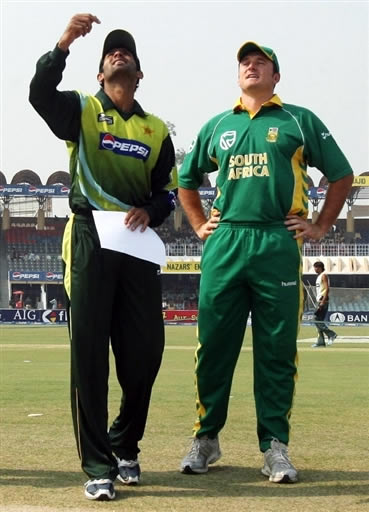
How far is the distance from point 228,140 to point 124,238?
2.76 ft

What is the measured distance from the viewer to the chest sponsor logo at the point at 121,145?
14.7 feet

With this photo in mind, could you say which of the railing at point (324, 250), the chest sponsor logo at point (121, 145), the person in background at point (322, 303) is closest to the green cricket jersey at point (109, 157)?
Result: the chest sponsor logo at point (121, 145)

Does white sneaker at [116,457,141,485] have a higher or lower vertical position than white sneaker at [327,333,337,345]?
higher

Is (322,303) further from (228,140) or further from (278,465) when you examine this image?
(278,465)

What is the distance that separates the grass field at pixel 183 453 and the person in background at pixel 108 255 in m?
0.28

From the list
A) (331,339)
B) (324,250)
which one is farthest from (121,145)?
(324,250)

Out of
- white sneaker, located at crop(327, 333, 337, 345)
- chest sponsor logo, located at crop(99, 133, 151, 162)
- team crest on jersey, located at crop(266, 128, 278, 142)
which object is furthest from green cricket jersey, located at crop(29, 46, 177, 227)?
white sneaker, located at crop(327, 333, 337, 345)

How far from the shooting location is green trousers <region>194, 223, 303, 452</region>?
4820 mm

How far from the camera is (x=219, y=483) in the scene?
4.57m

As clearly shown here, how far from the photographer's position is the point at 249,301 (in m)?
5.02

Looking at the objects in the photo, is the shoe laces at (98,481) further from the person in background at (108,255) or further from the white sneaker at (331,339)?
the white sneaker at (331,339)

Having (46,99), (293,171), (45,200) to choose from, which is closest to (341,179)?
(293,171)

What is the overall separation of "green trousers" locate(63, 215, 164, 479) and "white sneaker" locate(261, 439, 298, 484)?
684 millimetres

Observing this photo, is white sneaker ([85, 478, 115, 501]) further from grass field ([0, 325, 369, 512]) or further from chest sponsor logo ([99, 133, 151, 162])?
chest sponsor logo ([99, 133, 151, 162])
